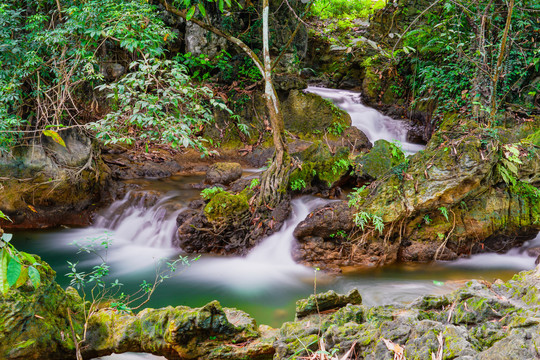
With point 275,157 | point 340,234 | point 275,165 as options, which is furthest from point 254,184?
point 340,234

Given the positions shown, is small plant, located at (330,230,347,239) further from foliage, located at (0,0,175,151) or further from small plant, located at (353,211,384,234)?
foliage, located at (0,0,175,151)

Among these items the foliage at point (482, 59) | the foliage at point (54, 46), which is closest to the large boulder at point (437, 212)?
the foliage at point (482, 59)

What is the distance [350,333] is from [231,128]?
9306mm

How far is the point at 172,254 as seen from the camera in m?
6.14

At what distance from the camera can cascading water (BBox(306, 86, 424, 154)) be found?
10.5 m

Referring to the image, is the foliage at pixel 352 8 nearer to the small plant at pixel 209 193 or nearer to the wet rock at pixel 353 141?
the wet rock at pixel 353 141

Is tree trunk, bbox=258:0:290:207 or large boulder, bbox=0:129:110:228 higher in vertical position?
tree trunk, bbox=258:0:290:207

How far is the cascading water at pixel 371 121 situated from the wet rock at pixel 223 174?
190 inches

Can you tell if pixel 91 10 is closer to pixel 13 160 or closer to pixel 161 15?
pixel 13 160

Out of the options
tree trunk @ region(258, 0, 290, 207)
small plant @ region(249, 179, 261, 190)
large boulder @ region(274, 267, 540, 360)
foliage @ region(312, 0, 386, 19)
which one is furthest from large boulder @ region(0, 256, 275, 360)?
foliage @ region(312, 0, 386, 19)

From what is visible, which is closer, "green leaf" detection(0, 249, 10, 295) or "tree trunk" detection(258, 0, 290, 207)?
"green leaf" detection(0, 249, 10, 295)

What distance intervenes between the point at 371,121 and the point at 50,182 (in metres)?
9.41

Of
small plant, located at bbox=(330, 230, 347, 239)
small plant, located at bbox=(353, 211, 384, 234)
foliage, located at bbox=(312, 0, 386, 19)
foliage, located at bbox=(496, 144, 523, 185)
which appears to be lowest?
small plant, located at bbox=(330, 230, 347, 239)

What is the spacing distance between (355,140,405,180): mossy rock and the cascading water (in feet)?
8.58
